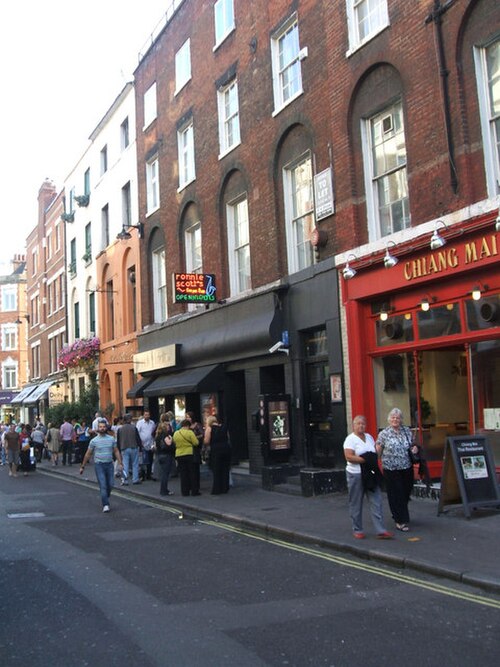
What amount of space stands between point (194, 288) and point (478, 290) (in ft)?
30.2

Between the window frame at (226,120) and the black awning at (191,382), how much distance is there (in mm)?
5970

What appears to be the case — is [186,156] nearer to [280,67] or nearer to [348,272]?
[280,67]

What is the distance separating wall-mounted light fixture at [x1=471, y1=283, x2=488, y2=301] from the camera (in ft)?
36.8

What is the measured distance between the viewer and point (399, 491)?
948cm

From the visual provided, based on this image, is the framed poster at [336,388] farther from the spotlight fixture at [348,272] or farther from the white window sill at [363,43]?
the white window sill at [363,43]

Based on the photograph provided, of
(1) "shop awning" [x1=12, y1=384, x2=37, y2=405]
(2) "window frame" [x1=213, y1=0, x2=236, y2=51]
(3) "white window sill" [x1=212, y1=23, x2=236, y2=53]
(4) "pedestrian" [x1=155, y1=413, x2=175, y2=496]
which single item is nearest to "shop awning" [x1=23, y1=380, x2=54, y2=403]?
(1) "shop awning" [x1=12, y1=384, x2=37, y2=405]

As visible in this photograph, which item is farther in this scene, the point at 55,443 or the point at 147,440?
the point at 55,443

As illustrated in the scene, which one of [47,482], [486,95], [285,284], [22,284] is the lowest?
[47,482]

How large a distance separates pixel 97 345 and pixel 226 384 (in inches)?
519

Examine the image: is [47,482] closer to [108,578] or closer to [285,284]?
[285,284]

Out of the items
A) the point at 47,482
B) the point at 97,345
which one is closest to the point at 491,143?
the point at 47,482

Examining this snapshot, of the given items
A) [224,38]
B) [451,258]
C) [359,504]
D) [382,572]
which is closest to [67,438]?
[224,38]

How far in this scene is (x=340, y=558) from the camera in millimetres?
8445

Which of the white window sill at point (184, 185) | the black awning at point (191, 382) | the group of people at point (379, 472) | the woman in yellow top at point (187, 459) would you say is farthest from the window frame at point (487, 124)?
the white window sill at point (184, 185)
